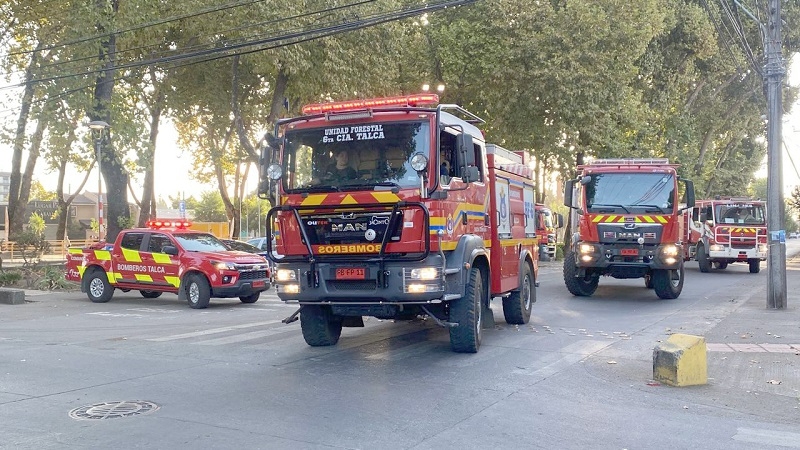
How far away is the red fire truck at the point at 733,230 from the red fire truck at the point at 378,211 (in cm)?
1947

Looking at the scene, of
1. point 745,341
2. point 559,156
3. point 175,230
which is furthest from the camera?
point 559,156

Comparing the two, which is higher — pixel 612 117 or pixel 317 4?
pixel 317 4

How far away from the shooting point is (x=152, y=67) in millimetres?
31062

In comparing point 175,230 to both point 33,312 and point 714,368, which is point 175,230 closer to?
point 33,312

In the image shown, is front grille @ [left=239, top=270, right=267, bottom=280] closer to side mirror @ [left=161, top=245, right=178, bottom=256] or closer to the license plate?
side mirror @ [left=161, top=245, right=178, bottom=256]

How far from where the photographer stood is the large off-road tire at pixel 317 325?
10555 millimetres

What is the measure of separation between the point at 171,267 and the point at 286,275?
28.3 ft

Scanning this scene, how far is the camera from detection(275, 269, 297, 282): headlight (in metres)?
9.54

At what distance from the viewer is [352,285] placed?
9.30 m

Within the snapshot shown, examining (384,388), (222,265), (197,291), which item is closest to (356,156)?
(384,388)

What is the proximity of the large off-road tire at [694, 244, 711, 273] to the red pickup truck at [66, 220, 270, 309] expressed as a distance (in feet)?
58.8

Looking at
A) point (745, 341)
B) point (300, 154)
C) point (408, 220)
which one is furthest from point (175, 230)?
point (745, 341)

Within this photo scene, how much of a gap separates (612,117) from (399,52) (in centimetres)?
893

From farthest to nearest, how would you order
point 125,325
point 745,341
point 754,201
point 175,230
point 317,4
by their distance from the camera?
point 754,201 < point 317,4 < point 175,230 < point 125,325 < point 745,341
